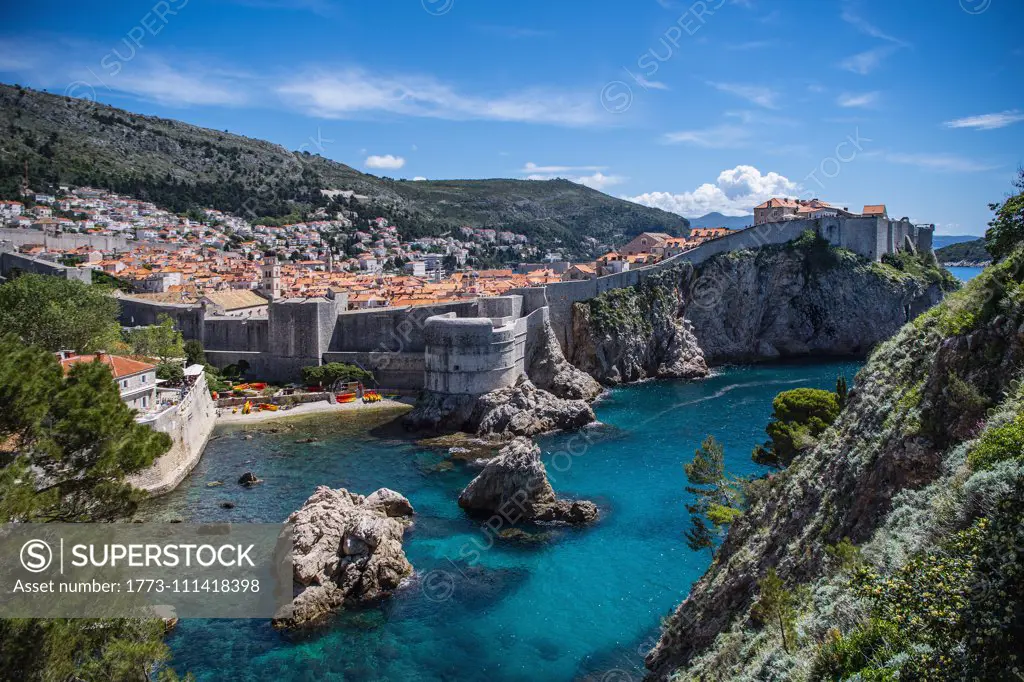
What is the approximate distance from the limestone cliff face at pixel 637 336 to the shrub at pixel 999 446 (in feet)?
102

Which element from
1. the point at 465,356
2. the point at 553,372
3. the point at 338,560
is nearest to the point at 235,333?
the point at 465,356

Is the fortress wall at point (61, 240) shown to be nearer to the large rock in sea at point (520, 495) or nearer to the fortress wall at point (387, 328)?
the fortress wall at point (387, 328)

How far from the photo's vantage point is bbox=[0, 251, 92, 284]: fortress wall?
4134 cm

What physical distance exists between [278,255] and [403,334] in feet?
153

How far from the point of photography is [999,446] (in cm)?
→ 505

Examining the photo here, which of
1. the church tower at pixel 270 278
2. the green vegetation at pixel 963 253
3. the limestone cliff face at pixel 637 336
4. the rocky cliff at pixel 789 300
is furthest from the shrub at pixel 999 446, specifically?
the green vegetation at pixel 963 253

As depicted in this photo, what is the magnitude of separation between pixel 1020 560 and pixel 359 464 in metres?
20.7

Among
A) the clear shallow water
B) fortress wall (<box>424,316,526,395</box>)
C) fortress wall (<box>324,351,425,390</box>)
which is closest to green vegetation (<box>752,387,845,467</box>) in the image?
the clear shallow water

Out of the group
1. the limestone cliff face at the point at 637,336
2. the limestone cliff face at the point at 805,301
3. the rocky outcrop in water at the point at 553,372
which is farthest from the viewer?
the limestone cliff face at the point at 805,301

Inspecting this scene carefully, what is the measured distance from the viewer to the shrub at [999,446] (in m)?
4.94

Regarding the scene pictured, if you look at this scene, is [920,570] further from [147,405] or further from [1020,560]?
[147,405]

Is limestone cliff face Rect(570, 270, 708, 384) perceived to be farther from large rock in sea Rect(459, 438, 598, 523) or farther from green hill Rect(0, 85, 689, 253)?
green hill Rect(0, 85, 689, 253)

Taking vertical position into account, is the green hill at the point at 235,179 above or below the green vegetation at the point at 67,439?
above

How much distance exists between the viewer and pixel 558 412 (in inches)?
1105
